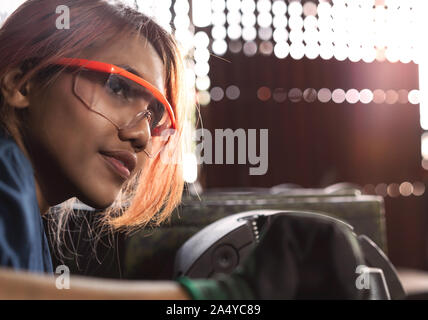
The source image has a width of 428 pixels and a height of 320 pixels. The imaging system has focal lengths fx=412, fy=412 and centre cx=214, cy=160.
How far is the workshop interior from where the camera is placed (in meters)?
0.62

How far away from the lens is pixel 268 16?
3.14 ft

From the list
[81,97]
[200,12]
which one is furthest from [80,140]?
[200,12]

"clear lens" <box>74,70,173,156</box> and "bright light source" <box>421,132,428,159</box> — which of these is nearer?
"clear lens" <box>74,70,173,156</box>

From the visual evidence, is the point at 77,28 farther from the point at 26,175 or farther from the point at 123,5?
the point at 26,175

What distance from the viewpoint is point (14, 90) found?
0.45 m

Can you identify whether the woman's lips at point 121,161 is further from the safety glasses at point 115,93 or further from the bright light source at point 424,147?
the bright light source at point 424,147

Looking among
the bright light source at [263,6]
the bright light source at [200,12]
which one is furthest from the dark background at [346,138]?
the bright light source at [200,12]

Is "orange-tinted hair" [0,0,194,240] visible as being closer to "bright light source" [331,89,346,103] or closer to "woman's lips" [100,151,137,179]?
"woman's lips" [100,151,137,179]

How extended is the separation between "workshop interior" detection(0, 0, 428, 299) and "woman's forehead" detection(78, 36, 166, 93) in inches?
3.6

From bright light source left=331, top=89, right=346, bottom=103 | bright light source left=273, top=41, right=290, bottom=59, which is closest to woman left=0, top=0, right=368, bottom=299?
bright light source left=273, top=41, right=290, bottom=59

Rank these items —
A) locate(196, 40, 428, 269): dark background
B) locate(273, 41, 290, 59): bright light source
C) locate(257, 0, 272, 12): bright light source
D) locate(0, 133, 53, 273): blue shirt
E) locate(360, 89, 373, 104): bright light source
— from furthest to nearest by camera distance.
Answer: locate(360, 89, 373, 104): bright light source → locate(196, 40, 428, 269): dark background → locate(273, 41, 290, 59): bright light source → locate(257, 0, 272, 12): bright light source → locate(0, 133, 53, 273): blue shirt

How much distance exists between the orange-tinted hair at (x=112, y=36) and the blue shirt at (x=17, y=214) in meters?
0.09

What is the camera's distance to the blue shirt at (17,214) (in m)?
0.32

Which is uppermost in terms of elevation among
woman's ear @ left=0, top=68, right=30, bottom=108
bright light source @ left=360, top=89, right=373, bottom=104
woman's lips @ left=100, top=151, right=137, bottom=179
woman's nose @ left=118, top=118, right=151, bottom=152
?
bright light source @ left=360, top=89, right=373, bottom=104
